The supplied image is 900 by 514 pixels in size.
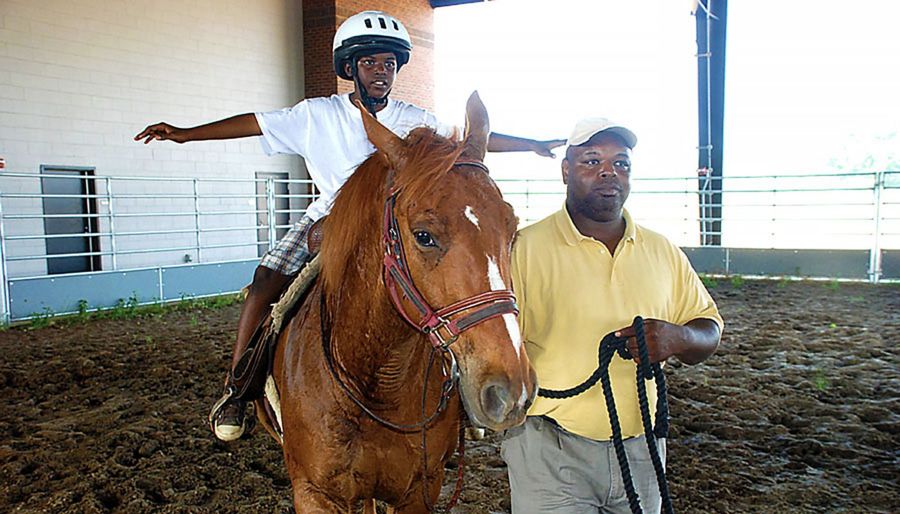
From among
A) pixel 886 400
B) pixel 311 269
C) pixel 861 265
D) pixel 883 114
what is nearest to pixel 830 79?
pixel 883 114

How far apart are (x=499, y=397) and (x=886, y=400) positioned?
4.49m

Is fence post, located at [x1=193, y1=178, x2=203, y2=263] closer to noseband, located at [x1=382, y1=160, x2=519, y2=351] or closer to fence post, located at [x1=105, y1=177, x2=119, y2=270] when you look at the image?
fence post, located at [x1=105, y1=177, x2=119, y2=270]

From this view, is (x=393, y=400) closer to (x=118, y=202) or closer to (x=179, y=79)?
(x=118, y=202)

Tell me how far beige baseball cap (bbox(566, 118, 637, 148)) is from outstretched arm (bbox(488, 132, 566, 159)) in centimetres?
67

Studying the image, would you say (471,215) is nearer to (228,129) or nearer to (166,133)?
(228,129)

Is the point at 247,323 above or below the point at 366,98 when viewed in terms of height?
below

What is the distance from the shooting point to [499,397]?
1484 mm

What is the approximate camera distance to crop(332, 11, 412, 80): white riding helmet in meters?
2.81

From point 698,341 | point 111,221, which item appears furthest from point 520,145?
point 111,221

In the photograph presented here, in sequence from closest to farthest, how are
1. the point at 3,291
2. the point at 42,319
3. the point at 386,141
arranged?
1. the point at 386,141
2. the point at 3,291
3. the point at 42,319

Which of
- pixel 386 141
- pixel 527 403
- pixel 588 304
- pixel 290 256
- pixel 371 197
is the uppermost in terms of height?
pixel 386 141

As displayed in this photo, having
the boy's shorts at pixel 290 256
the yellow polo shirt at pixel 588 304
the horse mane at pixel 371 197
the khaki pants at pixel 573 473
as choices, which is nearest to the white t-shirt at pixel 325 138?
the boy's shorts at pixel 290 256

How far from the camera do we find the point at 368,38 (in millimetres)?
2805

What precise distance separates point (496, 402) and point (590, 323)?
592 mm
